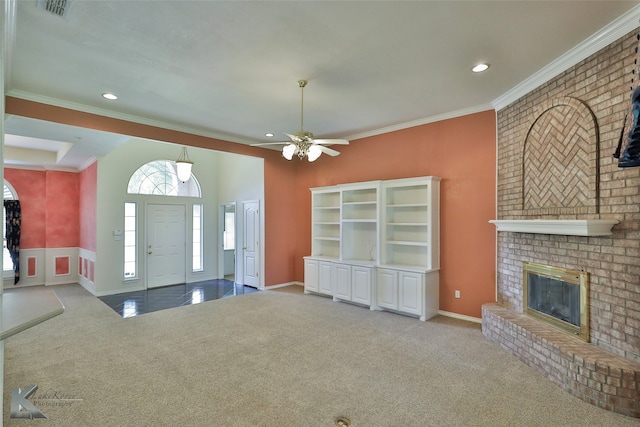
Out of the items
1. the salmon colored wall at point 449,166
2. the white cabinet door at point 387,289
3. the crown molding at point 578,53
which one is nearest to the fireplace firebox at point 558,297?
the salmon colored wall at point 449,166

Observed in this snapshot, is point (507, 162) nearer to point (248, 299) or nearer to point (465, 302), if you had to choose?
point (465, 302)

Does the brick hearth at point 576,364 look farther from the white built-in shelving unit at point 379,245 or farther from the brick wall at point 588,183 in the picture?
the white built-in shelving unit at point 379,245

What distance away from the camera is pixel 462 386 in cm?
295

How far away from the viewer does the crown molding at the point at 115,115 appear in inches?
161

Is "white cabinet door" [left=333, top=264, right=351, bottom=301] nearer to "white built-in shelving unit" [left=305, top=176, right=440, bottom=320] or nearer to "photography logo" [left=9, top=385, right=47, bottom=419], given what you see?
"white built-in shelving unit" [left=305, top=176, right=440, bottom=320]

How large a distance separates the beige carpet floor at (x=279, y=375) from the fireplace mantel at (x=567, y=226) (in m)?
1.43

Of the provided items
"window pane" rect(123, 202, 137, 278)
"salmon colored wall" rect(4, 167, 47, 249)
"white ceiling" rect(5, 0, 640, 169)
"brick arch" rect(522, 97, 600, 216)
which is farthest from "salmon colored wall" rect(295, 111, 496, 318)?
"salmon colored wall" rect(4, 167, 47, 249)

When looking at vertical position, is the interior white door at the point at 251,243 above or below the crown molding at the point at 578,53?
below

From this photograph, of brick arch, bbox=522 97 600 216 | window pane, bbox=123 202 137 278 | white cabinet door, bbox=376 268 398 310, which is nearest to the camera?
brick arch, bbox=522 97 600 216

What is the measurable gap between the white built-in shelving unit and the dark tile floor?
6.30ft

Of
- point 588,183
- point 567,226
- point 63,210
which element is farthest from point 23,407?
point 63,210

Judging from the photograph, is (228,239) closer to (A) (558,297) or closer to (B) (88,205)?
(B) (88,205)

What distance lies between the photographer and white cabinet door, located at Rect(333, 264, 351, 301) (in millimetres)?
5770

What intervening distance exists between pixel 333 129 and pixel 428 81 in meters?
2.30
